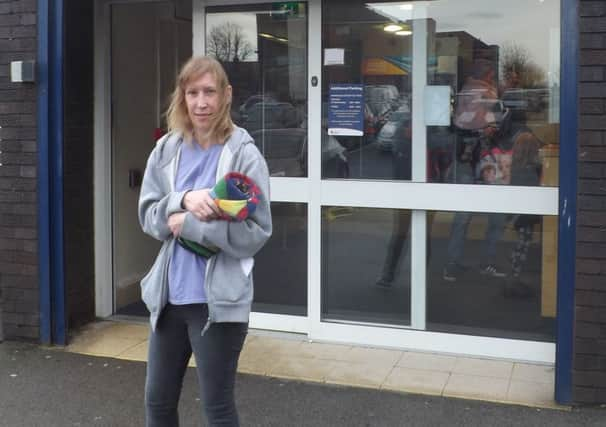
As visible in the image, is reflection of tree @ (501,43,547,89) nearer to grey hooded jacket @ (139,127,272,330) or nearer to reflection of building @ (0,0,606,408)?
reflection of building @ (0,0,606,408)

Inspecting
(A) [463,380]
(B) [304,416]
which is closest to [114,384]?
(B) [304,416]

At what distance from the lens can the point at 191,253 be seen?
295 centimetres

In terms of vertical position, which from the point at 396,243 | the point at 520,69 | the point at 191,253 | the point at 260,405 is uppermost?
the point at 520,69

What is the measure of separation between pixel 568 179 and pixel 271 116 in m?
2.10

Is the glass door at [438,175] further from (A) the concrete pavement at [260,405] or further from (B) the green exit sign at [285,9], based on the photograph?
(A) the concrete pavement at [260,405]

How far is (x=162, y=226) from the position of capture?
2939 millimetres

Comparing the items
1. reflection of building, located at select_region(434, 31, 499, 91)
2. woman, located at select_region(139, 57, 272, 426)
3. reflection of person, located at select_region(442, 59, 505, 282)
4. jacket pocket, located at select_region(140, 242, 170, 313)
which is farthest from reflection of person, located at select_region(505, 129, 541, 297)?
jacket pocket, located at select_region(140, 242, 170, 313)

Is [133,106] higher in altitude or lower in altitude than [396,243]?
higher

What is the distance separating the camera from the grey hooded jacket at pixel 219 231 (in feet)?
9.34

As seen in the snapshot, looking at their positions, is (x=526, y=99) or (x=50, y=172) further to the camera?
(x=50, y=172)

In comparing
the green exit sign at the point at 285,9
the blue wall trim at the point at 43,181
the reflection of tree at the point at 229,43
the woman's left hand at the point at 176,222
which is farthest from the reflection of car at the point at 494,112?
the woman's left hand at the point at 176,222

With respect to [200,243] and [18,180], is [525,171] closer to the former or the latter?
[200,243]

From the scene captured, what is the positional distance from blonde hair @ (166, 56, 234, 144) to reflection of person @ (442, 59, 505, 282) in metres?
2.41

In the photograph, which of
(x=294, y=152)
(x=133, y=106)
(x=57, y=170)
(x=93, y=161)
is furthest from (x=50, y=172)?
(x=294, y=152)
